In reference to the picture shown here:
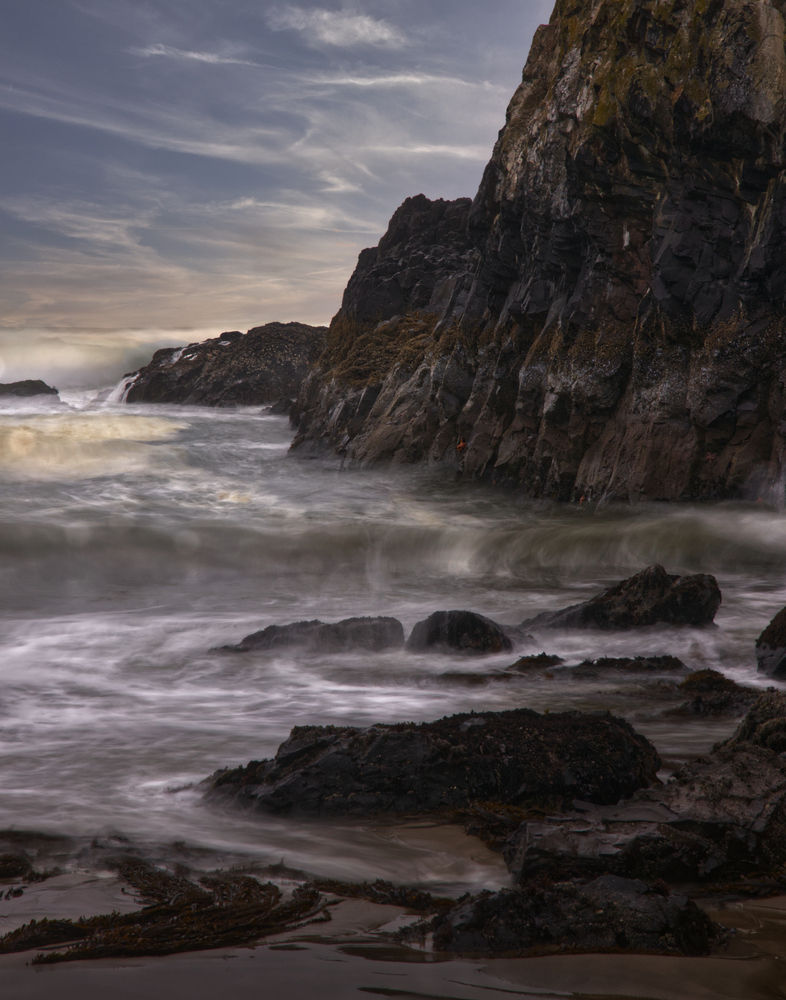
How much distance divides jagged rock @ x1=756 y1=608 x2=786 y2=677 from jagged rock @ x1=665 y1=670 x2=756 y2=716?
884mm

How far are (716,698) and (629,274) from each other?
49.2ft

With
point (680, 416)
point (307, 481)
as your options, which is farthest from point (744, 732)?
point (307, 481)

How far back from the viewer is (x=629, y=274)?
744 inches

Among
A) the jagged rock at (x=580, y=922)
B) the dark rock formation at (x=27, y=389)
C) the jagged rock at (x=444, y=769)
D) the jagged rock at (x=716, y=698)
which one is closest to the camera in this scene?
the jagged rock at (x=580, y=922)

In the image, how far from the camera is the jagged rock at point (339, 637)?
8789mm

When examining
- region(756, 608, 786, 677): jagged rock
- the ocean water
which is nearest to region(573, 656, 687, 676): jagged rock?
the ocean water

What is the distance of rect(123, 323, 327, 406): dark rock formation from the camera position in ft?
194

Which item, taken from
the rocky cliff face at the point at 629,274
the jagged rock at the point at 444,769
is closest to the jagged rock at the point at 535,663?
the jagged rock at the point at 444,769

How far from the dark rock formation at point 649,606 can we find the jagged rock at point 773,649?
3.68 feet

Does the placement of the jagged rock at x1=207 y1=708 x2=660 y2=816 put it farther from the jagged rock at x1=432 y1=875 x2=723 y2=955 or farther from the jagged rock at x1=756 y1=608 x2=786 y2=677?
the jagged rock at x1=756 y1=608 x2=786 y2=677

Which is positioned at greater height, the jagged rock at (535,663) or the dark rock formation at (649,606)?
the dark rock formation at (649,606)

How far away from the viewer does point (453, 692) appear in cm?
728

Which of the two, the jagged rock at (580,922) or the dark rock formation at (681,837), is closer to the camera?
the jagged rock at (580,922)

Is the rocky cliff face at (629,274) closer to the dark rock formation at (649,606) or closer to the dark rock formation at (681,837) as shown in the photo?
the dark rock formation at (649,606)
